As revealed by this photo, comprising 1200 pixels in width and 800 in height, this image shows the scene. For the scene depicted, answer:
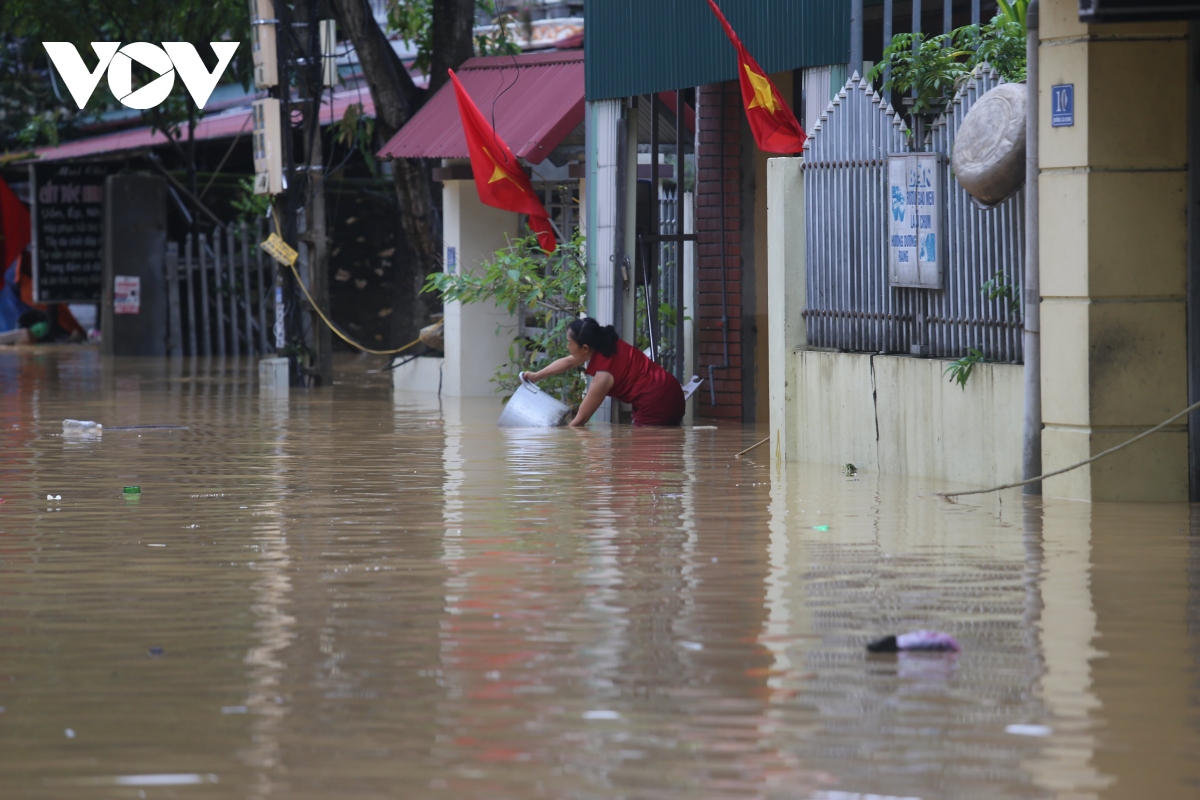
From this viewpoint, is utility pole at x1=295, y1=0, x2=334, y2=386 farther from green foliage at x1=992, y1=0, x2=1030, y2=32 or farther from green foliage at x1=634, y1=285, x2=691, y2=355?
green foliage at x1=992, y1=0, x2=1030, y2=32

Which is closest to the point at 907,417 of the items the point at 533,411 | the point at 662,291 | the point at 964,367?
the point at 964,367

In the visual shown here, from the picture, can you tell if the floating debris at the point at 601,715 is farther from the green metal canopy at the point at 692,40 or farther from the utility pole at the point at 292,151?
the utility pole at the point at 292,151

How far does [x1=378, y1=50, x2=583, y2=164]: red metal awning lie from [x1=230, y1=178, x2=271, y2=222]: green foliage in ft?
22.9

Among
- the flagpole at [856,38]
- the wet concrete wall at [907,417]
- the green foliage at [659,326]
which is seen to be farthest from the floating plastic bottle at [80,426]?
the flagpole at [856,38]

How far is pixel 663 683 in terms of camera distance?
5445 millimetres

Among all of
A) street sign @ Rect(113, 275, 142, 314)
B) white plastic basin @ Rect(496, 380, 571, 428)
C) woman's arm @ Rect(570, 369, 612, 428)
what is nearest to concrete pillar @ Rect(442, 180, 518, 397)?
white plastic basin @ Rect(496, 380, 571, 428)

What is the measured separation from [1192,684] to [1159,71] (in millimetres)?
4693

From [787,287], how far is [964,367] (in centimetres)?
217

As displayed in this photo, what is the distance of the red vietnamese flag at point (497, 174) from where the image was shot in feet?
57.2

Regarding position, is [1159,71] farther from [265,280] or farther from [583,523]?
[265,280]

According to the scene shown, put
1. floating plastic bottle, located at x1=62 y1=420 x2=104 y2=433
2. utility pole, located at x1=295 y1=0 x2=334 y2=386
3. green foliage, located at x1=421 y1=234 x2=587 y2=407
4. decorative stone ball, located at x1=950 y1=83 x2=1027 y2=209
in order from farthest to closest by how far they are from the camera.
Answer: utility pole, located at x1=295 y1=0 x2=334 y2=386, green foliage, located at x1=421 y1=234 x2=587 y2=407, floating plastic bottle, located at x1=62 y1=420 x2=104 y2=433, decorative stone ball, located at x1=950 y1=83 x2=1027 y2=209

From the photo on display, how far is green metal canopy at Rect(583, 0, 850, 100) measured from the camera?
12992mm

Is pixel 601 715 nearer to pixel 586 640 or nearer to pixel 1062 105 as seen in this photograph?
pixel 586 640

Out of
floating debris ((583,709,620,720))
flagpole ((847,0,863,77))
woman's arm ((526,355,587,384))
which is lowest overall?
floating debris ((583,709,620,720))
